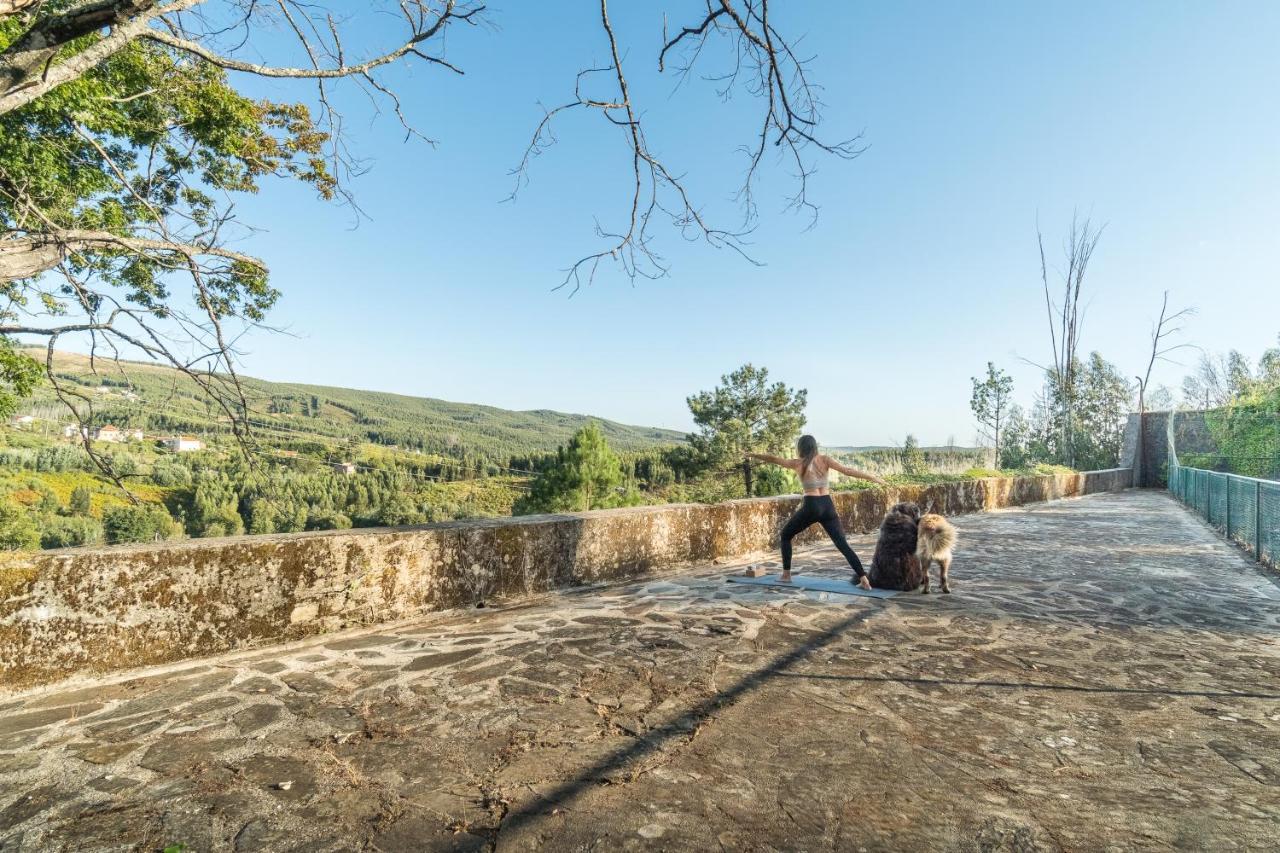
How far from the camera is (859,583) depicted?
5.84 metres

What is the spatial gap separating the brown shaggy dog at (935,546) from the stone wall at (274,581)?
103 inches

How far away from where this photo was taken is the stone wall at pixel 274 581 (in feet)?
10.3

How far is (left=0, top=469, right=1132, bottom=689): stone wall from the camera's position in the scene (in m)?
3.14

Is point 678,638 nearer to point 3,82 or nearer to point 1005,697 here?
point 1005,697

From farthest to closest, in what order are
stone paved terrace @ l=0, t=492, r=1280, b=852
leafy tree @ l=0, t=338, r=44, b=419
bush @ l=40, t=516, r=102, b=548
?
bush @ l=40, t=516, r=102, b=548
leafy tree @ l=0, t=338, r=44, b=419
stone paved terrace @ l=0, t=492, r=1280, b=852

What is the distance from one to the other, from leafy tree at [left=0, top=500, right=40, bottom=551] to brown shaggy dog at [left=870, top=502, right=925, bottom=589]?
3084 cm

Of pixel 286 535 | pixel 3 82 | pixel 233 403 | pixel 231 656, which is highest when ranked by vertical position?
pixel 3 82

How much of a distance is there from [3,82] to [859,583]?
7452 millimetres

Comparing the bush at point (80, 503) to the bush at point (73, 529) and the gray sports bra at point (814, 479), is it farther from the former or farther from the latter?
the gray sports bra at point (814, 479)

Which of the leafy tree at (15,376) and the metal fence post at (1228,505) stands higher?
the leafy tree at (15,376)

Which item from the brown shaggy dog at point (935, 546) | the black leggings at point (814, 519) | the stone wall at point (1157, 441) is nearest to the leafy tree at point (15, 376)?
the black leggings at point (814, 519)

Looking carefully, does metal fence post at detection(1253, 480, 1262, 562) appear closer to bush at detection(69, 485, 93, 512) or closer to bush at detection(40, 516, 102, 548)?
bush at detection(40, 516, 102, 548)

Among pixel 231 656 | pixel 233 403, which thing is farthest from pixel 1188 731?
pixel 233 403

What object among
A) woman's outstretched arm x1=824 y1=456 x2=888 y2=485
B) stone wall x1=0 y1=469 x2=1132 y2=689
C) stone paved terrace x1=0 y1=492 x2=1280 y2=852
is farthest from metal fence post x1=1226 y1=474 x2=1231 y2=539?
stone wall x1=0 y1=469 x2=1132 y2=689
